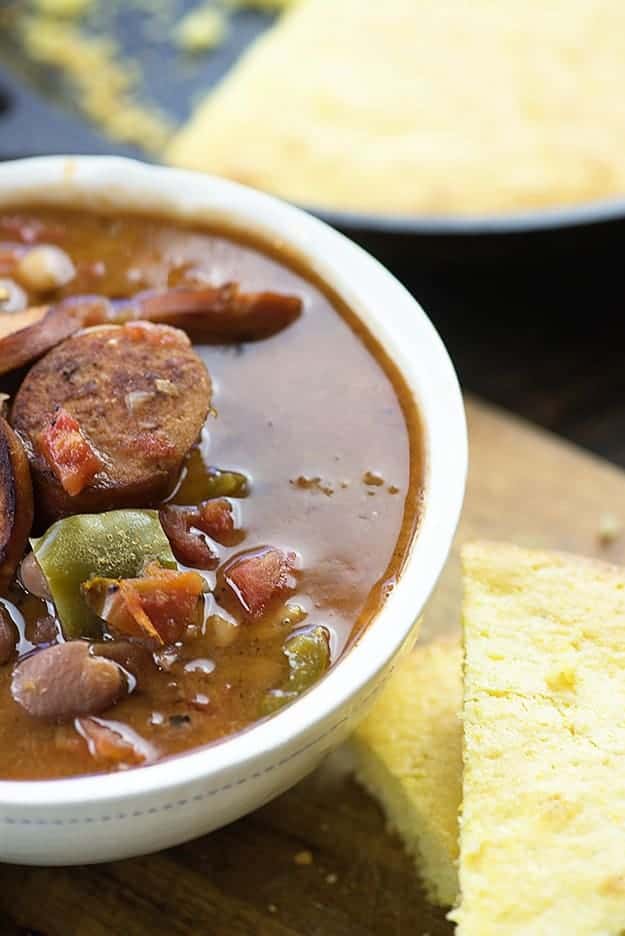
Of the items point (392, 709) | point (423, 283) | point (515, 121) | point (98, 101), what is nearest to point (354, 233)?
point (423, 283)

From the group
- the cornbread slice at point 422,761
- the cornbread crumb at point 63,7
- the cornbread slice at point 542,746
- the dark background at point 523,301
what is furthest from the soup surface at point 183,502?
the cornbread crumb at point 63,7

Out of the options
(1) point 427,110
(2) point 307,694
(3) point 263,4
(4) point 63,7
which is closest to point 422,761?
(2) point 307,694

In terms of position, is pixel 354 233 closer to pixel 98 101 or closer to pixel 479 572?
pixel 479 572

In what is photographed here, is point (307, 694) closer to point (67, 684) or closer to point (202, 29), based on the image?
point (67, 684)

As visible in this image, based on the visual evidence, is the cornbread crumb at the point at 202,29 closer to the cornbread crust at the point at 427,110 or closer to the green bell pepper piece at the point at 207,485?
the cornbread crust at the point at 427,110

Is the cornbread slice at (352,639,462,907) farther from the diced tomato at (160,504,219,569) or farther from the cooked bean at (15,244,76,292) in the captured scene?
the cooked bean at (15,244,76,292)
